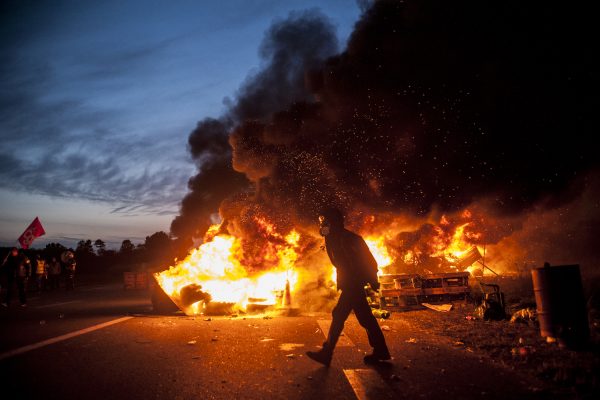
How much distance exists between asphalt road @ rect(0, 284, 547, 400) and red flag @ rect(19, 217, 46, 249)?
16718 mm

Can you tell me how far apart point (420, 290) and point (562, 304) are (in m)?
5.53

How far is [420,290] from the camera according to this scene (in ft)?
36.1

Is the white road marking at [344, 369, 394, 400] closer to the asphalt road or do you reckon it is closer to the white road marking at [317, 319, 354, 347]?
the asphalt road

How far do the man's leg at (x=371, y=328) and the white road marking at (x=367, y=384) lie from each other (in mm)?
424

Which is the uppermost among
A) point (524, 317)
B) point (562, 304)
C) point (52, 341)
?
point (562, 304)

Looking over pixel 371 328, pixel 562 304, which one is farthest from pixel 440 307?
pixel 371 328

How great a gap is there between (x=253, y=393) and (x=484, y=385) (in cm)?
258

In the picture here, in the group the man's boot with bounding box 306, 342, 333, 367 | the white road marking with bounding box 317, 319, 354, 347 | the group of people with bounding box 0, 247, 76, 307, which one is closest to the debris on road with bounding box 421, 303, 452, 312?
the white road marking with bounding box 317, 319, 354, 347

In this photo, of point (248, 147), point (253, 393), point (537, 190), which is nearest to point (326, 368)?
point (253, 393)

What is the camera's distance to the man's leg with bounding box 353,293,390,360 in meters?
5.23

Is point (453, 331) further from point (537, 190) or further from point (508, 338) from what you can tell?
point (537, 190)

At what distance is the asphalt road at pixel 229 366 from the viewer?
409 centimetres

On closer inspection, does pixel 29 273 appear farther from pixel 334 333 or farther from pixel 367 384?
pixel 367 384

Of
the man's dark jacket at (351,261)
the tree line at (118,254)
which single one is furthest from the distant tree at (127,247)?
the man's dark jacket at (351,261)
